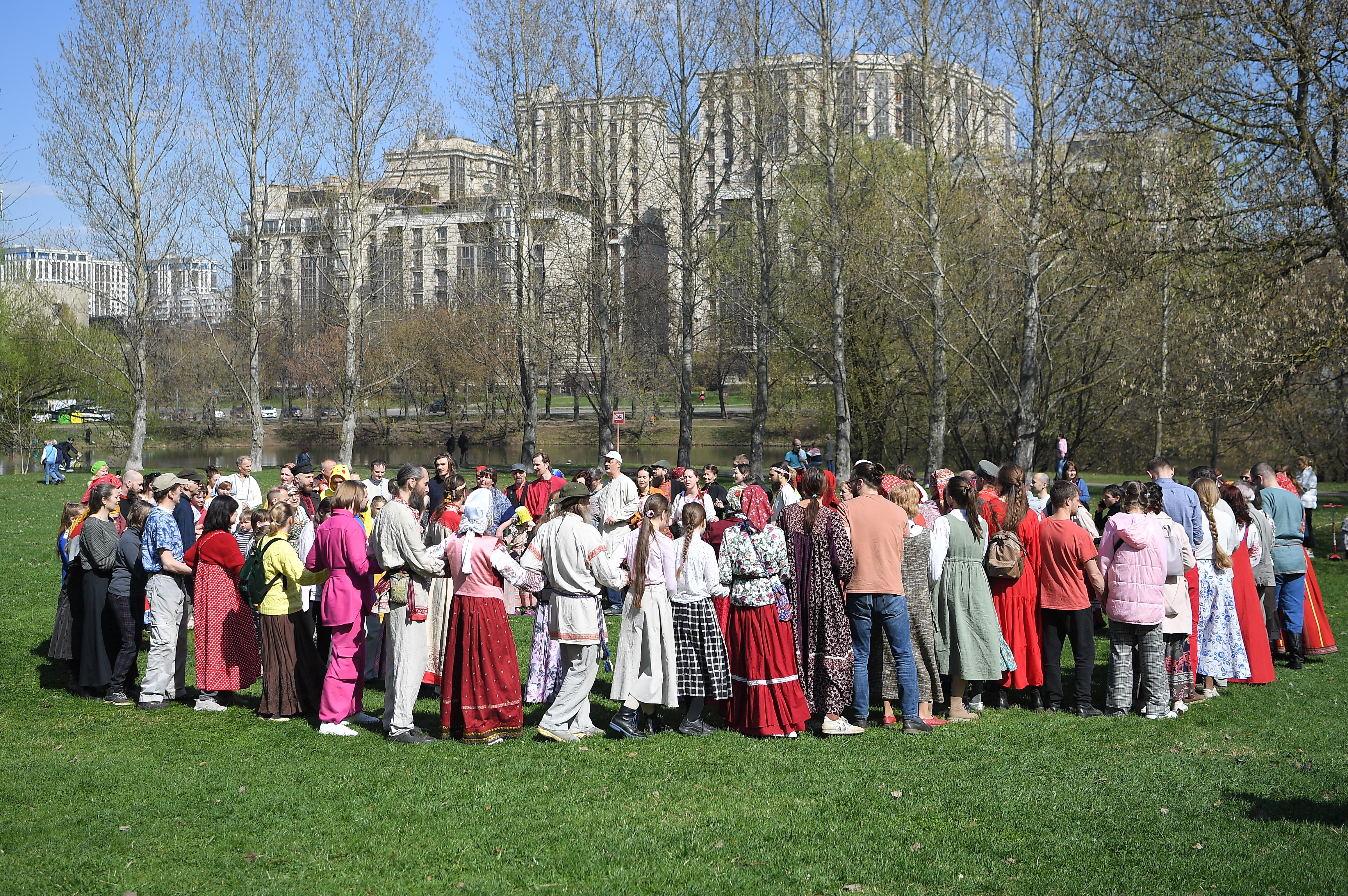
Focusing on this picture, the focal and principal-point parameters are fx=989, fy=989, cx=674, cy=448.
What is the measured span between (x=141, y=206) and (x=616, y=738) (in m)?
32.8

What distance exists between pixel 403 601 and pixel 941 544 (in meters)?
4.19

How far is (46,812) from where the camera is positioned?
5801mm

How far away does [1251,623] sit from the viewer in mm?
9109

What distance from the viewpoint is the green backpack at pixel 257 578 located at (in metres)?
7.57

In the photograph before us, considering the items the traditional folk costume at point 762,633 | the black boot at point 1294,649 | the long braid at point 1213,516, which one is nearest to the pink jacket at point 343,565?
the traditional folk costume at point 762,633

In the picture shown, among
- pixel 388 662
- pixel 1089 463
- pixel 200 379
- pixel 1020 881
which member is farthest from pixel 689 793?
pixel 200 379

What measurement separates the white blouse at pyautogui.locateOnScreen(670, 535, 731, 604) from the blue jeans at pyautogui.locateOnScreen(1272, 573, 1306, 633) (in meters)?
6.33

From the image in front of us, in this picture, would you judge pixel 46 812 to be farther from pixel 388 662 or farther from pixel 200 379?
pixel 200 379

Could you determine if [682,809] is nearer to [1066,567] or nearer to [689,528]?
[689,528]

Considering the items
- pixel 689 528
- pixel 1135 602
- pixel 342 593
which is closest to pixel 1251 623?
pixel 1135 602

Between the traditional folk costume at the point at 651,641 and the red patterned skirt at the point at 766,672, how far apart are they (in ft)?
1.59

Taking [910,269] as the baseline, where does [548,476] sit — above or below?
below

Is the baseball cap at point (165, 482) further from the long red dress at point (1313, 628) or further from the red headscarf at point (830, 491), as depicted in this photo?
the long red dress at point (1313, 628)

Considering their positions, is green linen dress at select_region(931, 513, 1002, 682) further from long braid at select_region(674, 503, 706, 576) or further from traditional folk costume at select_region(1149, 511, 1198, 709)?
long braid at select_region(674, 503, 706, 576)
